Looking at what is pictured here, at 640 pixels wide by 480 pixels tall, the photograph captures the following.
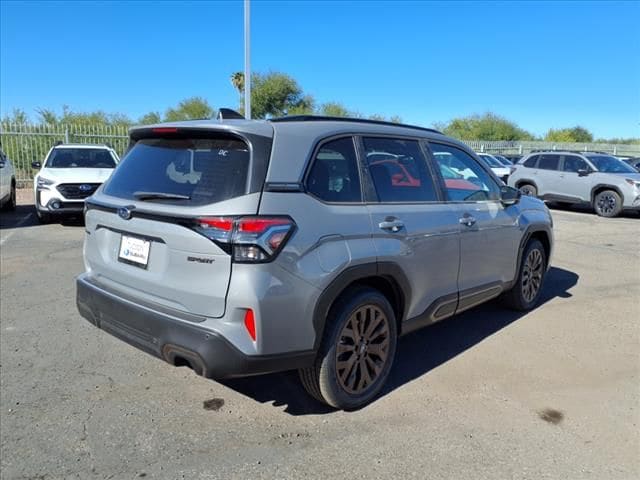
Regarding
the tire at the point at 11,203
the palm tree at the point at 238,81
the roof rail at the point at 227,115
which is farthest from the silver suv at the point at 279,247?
the palm tree at the point at 238,81

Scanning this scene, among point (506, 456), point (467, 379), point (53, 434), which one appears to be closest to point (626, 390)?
point (467, 379)

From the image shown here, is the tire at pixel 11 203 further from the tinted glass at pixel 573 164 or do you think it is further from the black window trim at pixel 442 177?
the tinted glass at pixel 573 164

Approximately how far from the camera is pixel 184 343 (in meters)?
2.71

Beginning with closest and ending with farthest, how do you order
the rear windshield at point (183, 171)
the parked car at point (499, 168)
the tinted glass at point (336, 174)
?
the rear windshield at point (183, 171), the tinted glass at point (336, 174), the parked car at point (499, 168)

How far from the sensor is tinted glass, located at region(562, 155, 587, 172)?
14.3 meters

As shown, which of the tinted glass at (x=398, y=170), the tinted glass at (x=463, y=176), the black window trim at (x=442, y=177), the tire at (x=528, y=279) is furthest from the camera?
the tire at (x=528, y=279)

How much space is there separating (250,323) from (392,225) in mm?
1203

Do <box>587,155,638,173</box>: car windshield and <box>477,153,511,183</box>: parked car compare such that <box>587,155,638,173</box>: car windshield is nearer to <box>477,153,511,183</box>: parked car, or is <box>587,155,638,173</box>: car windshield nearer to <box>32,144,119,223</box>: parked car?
<box>477,153,511,183</box>: parked car

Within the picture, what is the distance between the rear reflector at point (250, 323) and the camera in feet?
8.57

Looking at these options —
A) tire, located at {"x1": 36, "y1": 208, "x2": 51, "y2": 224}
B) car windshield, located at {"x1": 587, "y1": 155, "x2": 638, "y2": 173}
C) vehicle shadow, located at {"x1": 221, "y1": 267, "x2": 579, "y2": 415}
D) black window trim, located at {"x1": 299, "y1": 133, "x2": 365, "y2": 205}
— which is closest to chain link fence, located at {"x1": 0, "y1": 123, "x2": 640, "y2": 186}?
tire, located at {"x1": 36, "y1": 208, "x2": 51, "y2": 224}

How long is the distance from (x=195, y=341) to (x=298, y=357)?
0.58 meters

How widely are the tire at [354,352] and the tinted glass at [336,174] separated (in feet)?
2.01

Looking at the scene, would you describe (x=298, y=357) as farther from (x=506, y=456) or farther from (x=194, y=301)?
(x=506, y=456)

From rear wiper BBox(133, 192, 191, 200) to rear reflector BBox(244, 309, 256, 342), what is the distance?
0.73m
